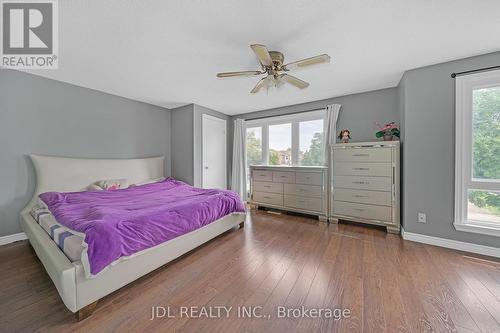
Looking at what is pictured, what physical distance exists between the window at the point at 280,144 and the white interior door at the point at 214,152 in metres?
1.26

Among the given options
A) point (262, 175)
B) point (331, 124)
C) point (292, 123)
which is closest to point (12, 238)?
point (262, 175)

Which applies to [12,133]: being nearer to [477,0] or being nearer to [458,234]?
[477,0]

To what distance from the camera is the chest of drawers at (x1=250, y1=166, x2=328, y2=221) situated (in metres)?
3.55

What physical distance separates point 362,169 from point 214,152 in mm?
3219

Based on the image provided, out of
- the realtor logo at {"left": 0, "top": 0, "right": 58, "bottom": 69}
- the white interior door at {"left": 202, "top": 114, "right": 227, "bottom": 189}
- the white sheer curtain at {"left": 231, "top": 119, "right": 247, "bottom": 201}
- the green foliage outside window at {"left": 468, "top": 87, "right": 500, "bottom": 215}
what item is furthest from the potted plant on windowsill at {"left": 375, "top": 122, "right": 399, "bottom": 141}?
the realtor logo at {"left": 0, "top": 0, "right": 58, "bottom": 69}

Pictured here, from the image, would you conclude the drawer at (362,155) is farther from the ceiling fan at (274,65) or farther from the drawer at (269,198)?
the ceiling fan at (274,65)

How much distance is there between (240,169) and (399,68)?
3.58 meters

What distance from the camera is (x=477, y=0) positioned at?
4.91 ft

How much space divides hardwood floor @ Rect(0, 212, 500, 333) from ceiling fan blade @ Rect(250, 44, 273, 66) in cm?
210

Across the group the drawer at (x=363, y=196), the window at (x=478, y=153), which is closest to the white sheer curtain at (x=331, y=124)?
the drawer at (x=363, y=196)

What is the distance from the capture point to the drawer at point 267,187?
13.2 ft

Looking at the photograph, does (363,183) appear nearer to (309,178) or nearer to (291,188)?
(309,178)

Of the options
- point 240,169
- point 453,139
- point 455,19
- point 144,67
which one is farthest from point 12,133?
point 453,139

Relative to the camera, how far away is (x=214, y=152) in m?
4.80
